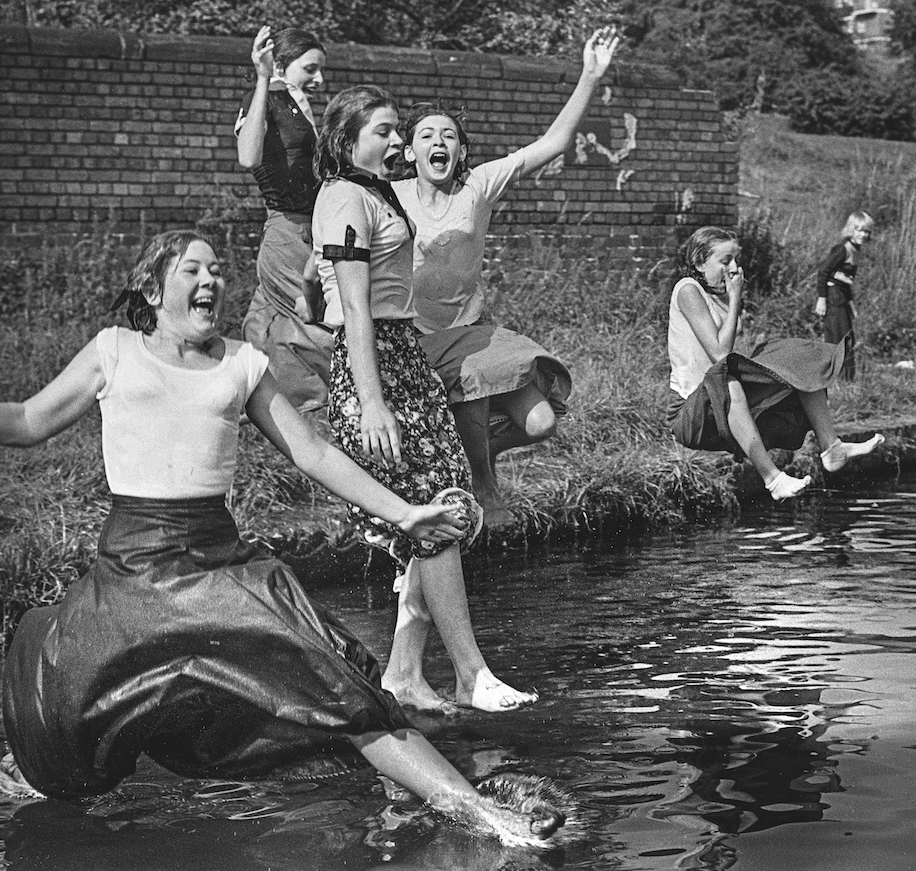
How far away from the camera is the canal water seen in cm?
429

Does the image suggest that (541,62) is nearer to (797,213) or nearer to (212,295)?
(797,213)

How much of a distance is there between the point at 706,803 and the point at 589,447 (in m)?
5.55

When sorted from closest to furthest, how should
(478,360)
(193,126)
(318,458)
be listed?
(318,458), (478,360), (193,126)

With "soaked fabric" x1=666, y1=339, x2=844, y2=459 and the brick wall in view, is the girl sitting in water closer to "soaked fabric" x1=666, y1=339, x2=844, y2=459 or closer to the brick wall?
"soaked fabric" x1=666, y1=339, x2=844, y2=459

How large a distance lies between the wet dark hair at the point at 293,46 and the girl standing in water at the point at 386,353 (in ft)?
7.94

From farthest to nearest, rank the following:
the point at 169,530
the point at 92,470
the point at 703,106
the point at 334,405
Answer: the point at 703,106 < the point at 92,470 < the point at 334,405 < the point at 169,530

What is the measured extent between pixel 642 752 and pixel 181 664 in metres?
1.65

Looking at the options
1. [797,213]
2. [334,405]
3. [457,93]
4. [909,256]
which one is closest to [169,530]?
[334,405]

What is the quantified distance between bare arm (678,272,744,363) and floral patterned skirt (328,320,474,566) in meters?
2.47

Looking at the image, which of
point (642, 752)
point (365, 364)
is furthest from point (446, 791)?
point (365, 364)

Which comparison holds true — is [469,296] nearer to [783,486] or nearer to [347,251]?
[347,251]

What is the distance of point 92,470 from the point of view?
830 cm

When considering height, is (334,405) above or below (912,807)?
above

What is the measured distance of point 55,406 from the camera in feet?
14.2
